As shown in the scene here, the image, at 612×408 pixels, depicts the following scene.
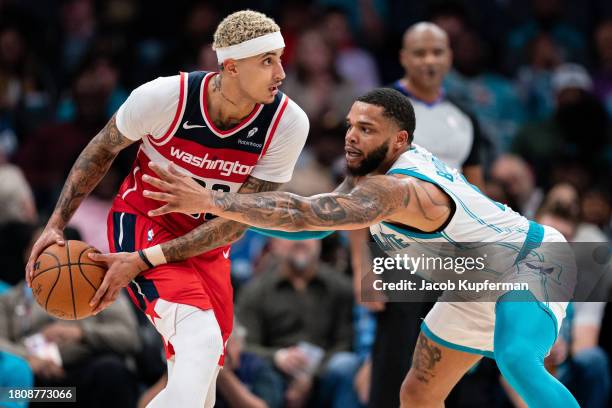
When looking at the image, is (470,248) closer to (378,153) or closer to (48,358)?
(378,153)

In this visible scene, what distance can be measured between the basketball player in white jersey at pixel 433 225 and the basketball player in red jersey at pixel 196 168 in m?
0.52

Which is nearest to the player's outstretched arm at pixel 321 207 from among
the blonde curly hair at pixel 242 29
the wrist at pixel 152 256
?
the wrist at pixel 152 256

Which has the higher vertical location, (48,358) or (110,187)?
(110,187)

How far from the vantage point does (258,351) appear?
859 cm

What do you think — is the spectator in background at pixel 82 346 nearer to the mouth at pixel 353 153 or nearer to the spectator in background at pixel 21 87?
the mouth at pixel 353 153

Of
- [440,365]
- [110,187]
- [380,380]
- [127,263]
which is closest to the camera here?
[127,263]

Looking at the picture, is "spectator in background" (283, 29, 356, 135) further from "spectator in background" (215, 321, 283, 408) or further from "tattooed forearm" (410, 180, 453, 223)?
"tattooed forearm" (410, 180, 453, 223)

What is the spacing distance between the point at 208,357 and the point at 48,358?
9.06 feet

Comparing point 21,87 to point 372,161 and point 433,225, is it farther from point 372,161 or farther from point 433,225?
point 433,225

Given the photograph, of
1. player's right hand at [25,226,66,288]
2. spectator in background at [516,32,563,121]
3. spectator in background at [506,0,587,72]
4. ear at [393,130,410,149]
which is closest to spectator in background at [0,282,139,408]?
player's right hand at [25,226,66,288]

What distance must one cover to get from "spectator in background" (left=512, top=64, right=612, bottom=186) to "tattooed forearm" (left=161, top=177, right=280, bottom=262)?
573 centimetres

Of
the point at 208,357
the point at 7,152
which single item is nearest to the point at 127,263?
the point at 208,357

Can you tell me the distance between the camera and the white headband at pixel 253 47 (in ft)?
18.9

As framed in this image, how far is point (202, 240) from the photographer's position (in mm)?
5812
